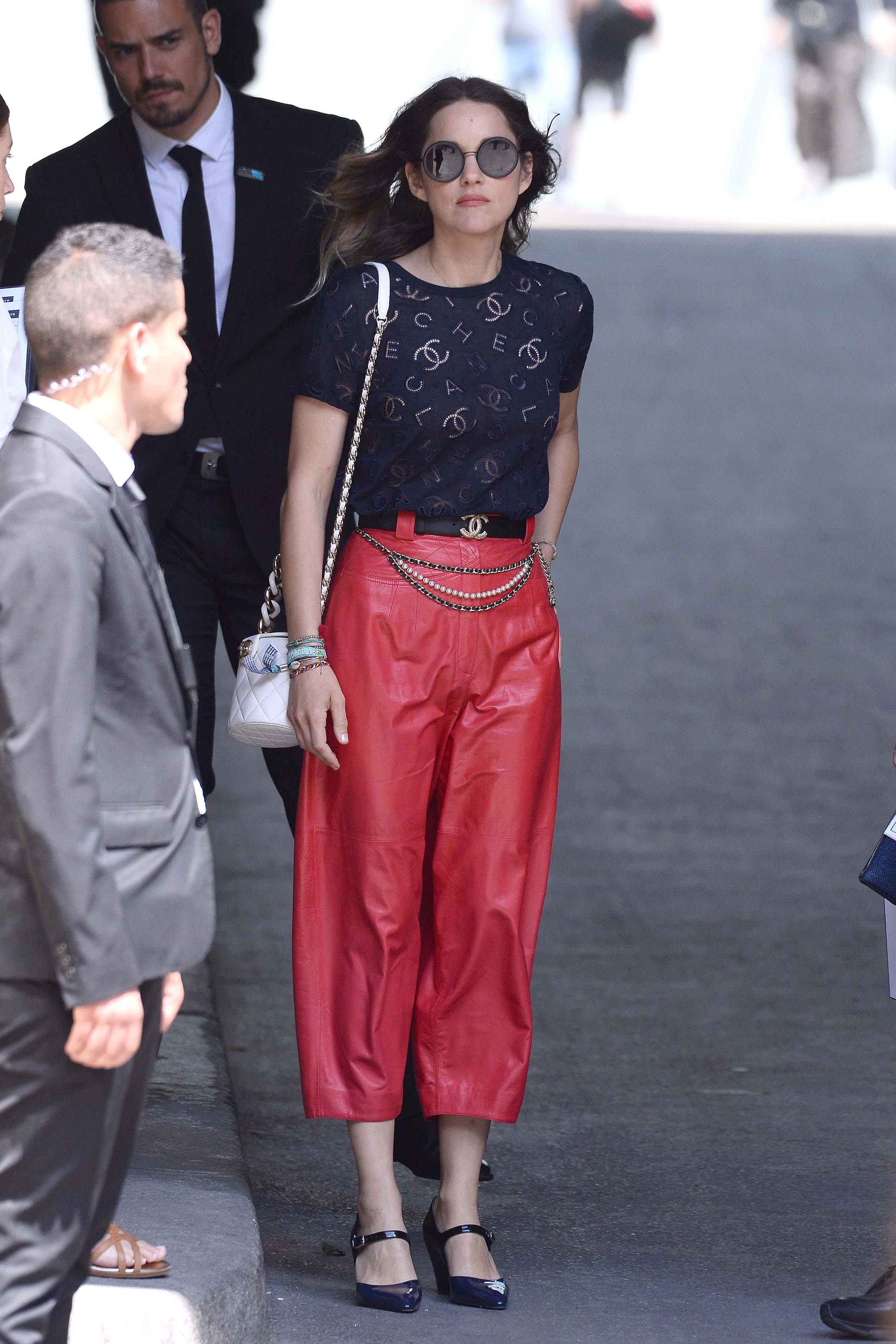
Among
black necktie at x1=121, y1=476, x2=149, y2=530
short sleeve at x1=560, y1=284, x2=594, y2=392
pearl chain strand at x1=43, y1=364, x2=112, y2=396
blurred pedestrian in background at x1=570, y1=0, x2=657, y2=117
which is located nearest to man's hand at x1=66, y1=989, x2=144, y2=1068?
black necktie at x1=121, y1=476, x2=149, y2=530

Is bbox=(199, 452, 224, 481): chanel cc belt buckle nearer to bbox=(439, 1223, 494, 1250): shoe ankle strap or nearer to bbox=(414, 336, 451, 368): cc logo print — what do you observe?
bbox=(414, 336, 451, 368): cc logo print

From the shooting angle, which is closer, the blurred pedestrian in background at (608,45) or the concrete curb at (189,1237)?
the concrete curb at (189,1237)

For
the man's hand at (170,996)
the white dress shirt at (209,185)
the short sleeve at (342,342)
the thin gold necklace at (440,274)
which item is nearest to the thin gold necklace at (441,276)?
the thin gold necklace at (440,274)

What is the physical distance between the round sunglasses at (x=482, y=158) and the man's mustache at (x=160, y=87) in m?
0.67

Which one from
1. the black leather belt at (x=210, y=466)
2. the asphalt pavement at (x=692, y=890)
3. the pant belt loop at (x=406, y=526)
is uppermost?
the pant belt loop at (x=406, y=526)

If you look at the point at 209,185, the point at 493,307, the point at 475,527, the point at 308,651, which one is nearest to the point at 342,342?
the point at 493,307

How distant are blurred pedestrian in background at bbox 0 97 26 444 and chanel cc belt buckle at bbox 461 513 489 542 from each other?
2.46 feet

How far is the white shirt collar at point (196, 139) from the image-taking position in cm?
363

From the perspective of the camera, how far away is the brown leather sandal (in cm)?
272

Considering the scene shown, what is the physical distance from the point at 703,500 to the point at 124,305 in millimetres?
9460

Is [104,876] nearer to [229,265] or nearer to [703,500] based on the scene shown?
[229,265]

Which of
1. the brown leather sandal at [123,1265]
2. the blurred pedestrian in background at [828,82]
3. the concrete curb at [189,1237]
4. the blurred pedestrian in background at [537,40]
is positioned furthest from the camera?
the blurred pedestrian in background at [537,40]

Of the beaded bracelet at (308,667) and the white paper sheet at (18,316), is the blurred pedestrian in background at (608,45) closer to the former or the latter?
the beaded bracelet at (308,667)

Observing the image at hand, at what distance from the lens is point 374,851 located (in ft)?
10.4
